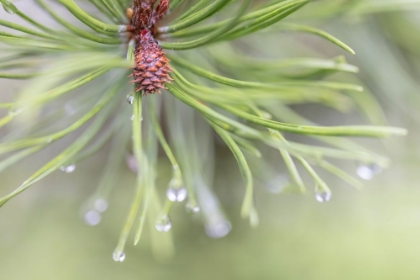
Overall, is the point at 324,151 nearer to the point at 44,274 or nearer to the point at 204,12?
the point at 204,12

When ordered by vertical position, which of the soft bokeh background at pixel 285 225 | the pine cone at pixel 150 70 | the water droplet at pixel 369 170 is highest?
the pine cone at pixel 150 70

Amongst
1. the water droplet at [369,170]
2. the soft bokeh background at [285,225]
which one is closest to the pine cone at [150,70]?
the water droplet at [369,170]

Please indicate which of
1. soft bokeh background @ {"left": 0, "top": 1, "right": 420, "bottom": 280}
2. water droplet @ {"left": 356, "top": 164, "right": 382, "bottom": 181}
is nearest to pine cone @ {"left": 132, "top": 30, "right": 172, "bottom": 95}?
water droplet @ {"left": 356, "top": 164, "right": 382, "bottom": 181}

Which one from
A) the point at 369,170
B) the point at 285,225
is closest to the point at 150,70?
the point at 369,170

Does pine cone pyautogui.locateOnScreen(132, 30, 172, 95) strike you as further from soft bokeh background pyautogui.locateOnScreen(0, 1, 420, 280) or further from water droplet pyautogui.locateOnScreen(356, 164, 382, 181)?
soft bokeh background pyautogui.locateOnScreen(0, 1, 420, 280)

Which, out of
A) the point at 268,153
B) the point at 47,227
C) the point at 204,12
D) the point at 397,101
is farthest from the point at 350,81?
the point at 47,227

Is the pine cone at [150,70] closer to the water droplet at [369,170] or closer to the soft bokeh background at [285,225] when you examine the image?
the water droplet at [369,170]

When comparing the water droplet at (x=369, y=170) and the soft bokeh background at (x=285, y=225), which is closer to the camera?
the water droplet at (x=369, y=170)
